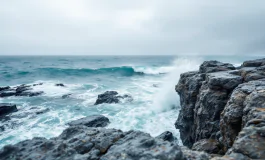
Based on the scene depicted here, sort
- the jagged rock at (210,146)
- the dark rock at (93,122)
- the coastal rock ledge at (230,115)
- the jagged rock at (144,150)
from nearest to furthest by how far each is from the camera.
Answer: the jagged rock at (144,150), the coastal rock ledge at (230,115), the jagged rock at (210,146), the dark rock at (93,122)

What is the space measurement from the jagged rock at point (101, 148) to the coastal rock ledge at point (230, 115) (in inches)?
44.4

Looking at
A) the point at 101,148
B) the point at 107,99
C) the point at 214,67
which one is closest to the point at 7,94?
A: the point at 107,99

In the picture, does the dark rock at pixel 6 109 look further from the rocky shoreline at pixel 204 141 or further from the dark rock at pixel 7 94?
the rocky shoreline at pixel 204 141

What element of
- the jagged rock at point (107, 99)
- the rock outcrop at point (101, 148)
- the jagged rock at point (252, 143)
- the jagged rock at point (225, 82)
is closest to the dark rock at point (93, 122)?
the jagged rock at point (107, 99)

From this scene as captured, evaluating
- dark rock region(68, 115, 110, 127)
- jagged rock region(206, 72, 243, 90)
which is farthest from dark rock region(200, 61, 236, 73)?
dark rock region(68, 115, 110, 127)

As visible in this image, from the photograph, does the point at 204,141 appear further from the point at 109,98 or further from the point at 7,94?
the point at 7,94

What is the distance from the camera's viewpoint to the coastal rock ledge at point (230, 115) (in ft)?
10.6

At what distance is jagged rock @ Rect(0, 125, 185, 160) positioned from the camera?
10.7 feet

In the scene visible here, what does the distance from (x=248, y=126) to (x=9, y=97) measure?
25533 mm

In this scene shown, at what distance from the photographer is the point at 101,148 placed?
3898mm

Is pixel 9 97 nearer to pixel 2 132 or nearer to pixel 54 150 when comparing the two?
pixel 2 132

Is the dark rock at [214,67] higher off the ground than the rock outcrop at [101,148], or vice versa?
the dark rock at [214,67]

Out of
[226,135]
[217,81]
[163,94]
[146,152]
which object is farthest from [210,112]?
[163,94]

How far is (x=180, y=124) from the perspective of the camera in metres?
10.6
